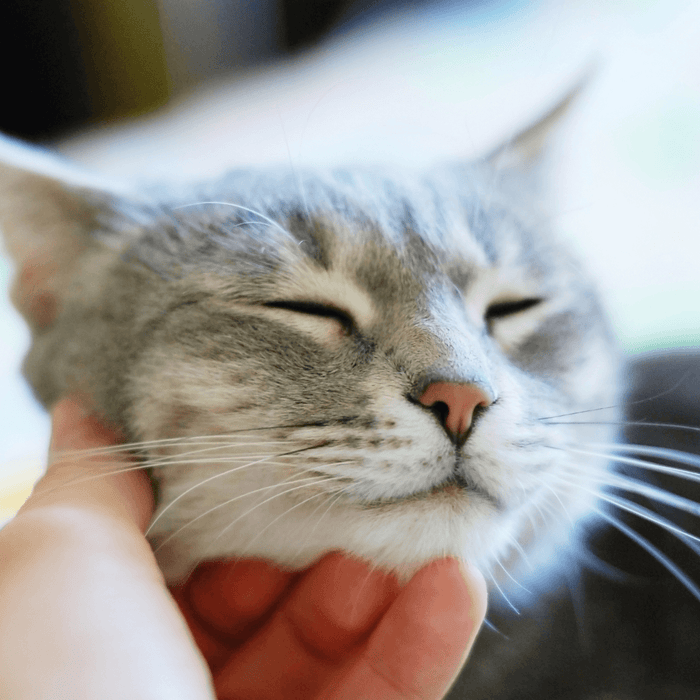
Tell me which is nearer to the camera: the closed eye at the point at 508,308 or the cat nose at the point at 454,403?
the cat nose at the point at 454,403

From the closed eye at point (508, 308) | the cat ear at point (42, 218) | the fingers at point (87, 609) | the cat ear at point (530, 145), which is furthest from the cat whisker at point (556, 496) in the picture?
the cat ear at point (42, 218)

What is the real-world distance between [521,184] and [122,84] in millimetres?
590

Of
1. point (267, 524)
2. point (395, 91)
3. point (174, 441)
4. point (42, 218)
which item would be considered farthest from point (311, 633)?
point (395, 91)

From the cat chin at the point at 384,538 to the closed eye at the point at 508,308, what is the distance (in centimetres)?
26

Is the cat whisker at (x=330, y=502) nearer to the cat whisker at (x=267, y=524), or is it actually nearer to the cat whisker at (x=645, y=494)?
the cat whisker at (x=267, y=524)

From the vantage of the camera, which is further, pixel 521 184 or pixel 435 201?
pixel 521 184

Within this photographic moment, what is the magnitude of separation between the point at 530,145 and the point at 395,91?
0.71 feet

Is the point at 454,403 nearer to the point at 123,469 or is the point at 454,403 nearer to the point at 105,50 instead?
the point at 123,469

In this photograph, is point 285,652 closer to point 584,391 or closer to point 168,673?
point 168,673

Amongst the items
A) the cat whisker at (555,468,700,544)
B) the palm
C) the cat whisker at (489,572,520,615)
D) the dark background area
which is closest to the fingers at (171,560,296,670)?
the palm

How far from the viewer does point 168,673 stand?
424mm

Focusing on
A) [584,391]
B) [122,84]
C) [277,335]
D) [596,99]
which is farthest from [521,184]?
[122,84]

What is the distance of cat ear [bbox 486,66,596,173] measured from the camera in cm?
80

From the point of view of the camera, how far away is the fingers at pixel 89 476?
0.55m
